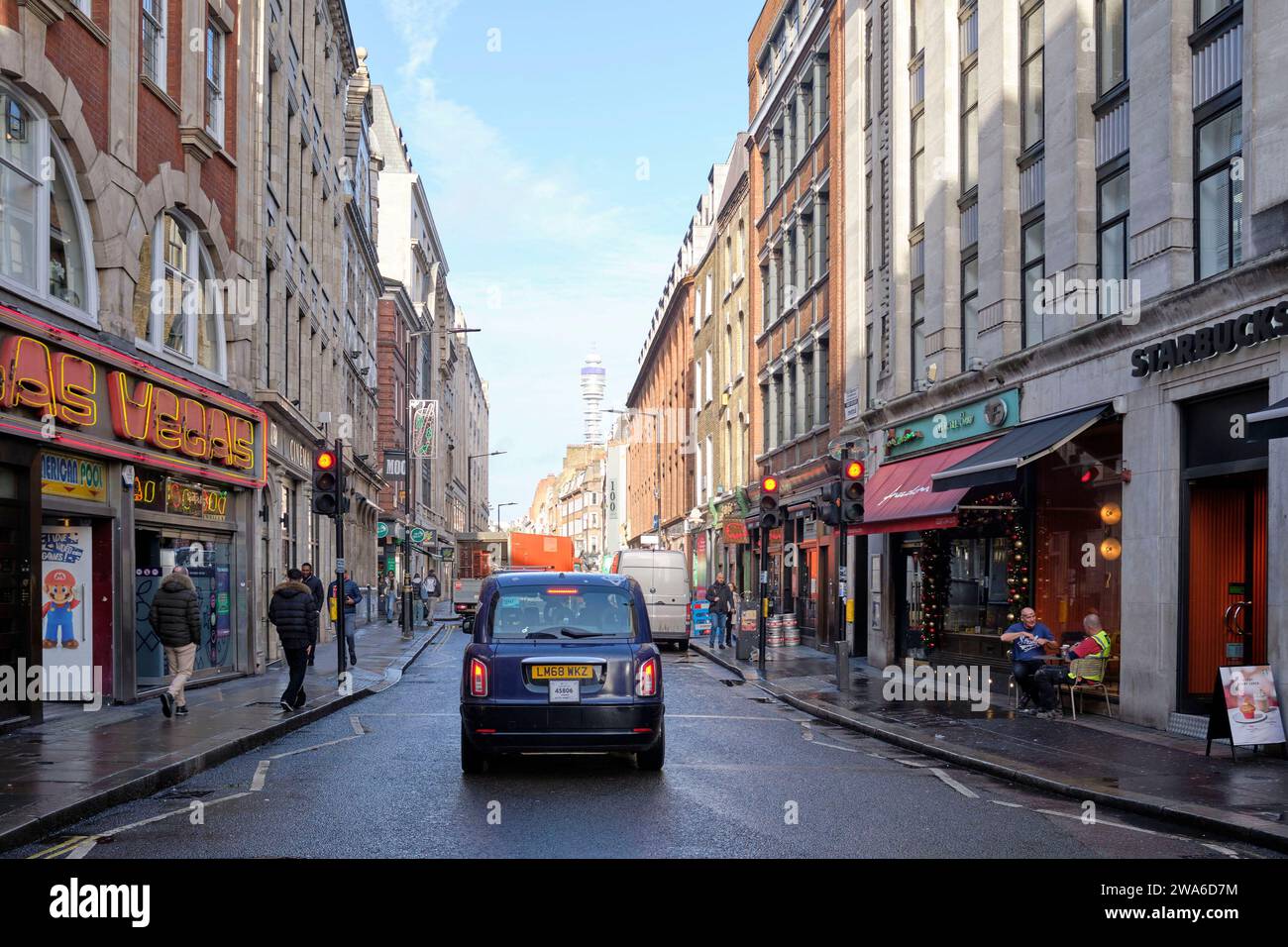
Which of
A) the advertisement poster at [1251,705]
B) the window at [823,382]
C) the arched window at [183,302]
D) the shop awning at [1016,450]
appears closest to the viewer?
the advertisement poster at [1251,705]

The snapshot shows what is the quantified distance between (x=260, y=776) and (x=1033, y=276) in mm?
13626

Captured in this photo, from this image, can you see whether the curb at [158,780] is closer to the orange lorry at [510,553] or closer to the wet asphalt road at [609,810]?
the wet asphalt road at [609,810]

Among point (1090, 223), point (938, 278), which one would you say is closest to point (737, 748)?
point (1090, 223)

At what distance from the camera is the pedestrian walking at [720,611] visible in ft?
105

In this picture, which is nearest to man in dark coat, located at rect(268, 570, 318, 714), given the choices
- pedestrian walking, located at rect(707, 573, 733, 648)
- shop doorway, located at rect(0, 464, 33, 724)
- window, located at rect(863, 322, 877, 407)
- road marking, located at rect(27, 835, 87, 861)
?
shop doorway, located at rect(0, 464, 33, 724)

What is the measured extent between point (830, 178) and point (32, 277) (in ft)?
67.4

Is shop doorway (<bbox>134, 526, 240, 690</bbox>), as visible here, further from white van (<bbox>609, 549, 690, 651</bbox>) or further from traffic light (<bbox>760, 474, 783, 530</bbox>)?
white van (<bbox>609, 549, 690, 651</bbox>)

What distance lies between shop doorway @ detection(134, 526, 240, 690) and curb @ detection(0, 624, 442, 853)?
10.4ft

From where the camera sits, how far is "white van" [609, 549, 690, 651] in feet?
102

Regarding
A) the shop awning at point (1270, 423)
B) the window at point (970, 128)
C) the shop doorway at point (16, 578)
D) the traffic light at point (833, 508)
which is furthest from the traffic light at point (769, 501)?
the shop doorway at point (16, 578)

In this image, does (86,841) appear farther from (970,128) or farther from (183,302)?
(970,128)

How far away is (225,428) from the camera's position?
21766 millimetres

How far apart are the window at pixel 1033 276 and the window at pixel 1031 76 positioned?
1.36 metres

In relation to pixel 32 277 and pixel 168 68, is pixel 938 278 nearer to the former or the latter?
pixel 168 68
